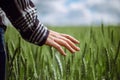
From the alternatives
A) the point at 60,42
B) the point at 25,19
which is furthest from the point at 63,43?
the point at 25,19

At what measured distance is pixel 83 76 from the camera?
1639 millimetres

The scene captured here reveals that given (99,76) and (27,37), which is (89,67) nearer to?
(99,76)

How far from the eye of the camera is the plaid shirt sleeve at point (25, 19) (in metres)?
1.04

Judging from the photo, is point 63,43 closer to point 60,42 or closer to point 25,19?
point 60,42

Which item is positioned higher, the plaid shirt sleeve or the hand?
the plaid shirt sleeve

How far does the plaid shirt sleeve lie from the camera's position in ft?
3.41

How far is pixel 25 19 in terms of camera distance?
1060 mm

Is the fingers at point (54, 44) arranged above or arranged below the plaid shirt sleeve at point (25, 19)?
below

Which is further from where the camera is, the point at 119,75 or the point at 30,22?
the point at 119,75

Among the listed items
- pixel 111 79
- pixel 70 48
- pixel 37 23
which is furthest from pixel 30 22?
pixel 111 79

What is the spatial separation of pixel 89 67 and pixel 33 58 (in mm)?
246

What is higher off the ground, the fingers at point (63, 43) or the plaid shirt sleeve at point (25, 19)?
the plaid shirt sleeve at point (25, 19)

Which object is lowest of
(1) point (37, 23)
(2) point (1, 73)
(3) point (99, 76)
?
(3) point (99, 76)

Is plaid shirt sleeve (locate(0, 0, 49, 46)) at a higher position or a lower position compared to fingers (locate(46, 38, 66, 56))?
higher
